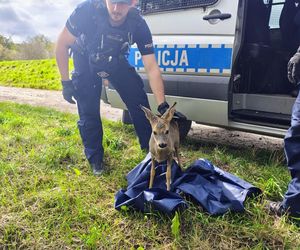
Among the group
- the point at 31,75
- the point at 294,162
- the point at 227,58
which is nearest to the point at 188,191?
the point at 294,162

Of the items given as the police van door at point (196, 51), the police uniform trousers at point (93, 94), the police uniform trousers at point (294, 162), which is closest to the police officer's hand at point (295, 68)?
the police uniform trousers at point (294, 162)

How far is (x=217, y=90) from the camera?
3.44m

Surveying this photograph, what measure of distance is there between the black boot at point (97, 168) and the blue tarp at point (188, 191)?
1.32 feet

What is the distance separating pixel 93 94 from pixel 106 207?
1267mm

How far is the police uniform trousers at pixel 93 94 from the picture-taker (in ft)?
11.1

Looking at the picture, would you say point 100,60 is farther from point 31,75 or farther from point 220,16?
point 31,75

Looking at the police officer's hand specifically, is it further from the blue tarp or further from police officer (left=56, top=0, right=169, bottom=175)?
police officer (left=56, top=0, right=169, bottom=175)

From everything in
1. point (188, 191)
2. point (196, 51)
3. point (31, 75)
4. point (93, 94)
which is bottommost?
point (188, 191)

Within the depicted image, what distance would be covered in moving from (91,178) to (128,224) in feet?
2.79

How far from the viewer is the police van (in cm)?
331

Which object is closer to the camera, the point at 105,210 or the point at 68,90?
the point at 105,210

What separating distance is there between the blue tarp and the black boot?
0.40 meters

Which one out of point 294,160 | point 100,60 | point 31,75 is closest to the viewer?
point 294,160

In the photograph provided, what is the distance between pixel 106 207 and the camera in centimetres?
259
